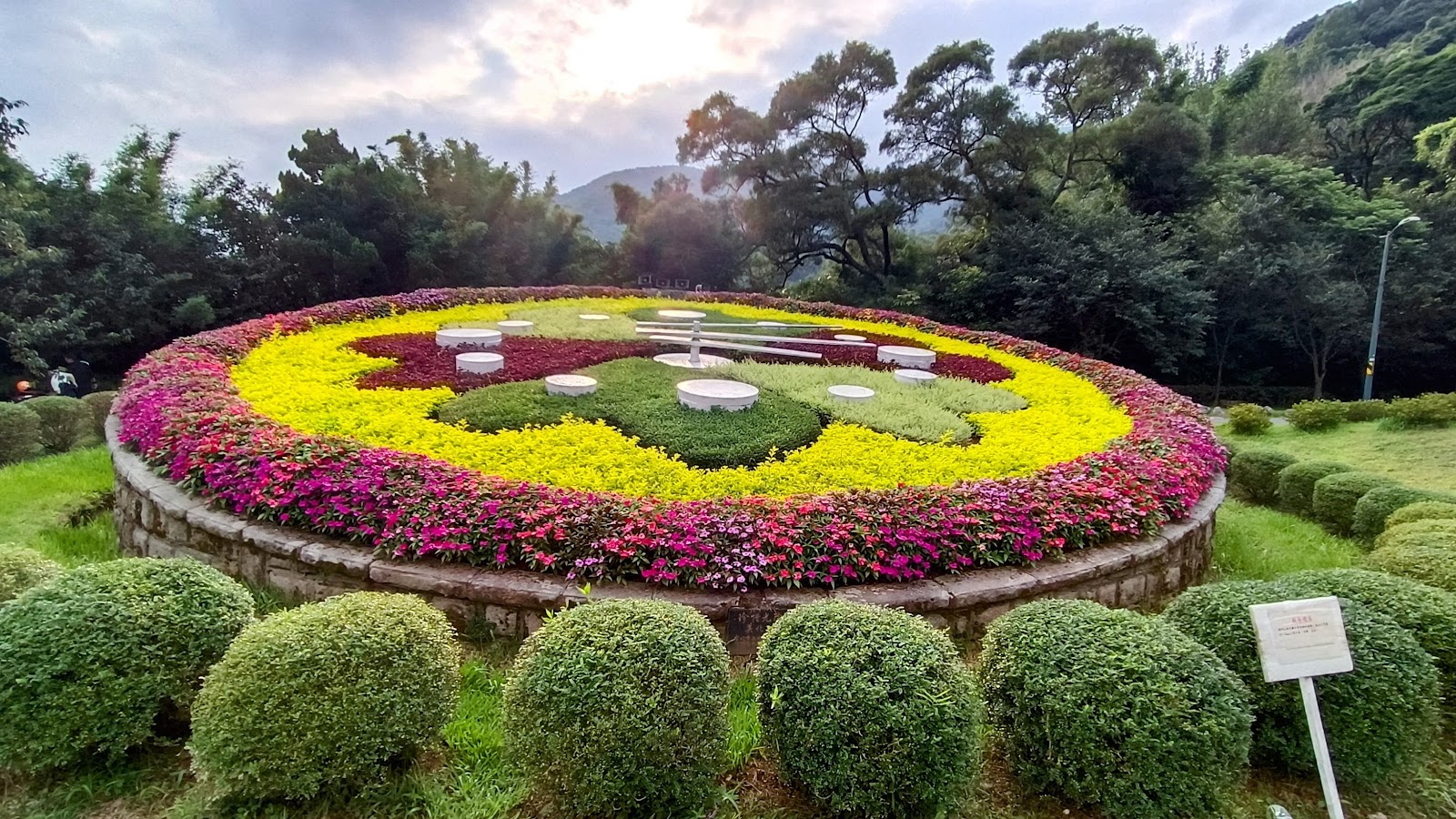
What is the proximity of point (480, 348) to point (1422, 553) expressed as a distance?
26.5ft

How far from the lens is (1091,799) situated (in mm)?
2303

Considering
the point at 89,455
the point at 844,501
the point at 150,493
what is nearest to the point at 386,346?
the point at 89,455

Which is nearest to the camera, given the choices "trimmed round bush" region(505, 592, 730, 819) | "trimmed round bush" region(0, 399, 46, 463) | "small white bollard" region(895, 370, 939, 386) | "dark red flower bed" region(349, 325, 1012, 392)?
"trimmed round bush" region(505, 592, 730, 819)

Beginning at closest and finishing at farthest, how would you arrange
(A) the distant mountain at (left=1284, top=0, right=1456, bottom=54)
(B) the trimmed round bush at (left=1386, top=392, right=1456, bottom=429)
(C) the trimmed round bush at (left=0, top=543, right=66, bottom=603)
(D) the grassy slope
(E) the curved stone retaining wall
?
1. (C) the trimmed round bush at (left=0, top=543, right=66, bottom=603)
2. (E) the curved stone retaining wall
3. (D) the grassy slope
4. (B) the trimmed round bush at (left=1386, top=392, right=1456, bottom=429)
5. (A) the distant mountain at (left=1284, top=0, right=1456, bottom=54)

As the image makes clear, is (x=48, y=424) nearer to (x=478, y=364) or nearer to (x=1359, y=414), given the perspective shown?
(x=478, y=364)

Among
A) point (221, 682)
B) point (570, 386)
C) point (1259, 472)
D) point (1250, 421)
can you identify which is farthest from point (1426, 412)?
point (221, 682)

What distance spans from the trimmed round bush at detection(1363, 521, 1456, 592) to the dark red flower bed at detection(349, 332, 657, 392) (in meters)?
6.50

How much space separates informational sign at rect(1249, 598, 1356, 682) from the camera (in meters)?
2.24

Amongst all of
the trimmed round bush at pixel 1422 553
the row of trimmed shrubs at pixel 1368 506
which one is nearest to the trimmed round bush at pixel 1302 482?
the row of trimmed shrubs at pixel 1368 506

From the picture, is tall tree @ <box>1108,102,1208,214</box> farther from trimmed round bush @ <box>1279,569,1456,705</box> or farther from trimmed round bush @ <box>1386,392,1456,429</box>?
trimmed round bush @ <box>1279,569,1456,705</box>

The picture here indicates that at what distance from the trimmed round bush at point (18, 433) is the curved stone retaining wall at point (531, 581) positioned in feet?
12.2

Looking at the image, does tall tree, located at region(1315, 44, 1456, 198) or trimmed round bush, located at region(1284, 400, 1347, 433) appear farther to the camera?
tall tree, located at region(1315, 44, 1456, 198)

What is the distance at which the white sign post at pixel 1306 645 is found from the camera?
2238 millimetres

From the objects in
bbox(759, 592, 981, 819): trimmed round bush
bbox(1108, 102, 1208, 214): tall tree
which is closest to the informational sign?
bbox(759, 592, 981, 819): trimmed round bush
